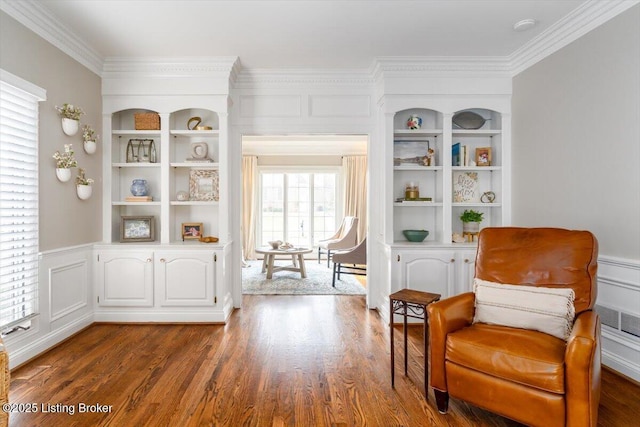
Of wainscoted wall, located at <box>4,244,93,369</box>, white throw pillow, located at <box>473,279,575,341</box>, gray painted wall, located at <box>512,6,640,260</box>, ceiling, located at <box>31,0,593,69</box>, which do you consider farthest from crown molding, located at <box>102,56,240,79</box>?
white throw pillow, located at <box>473,279,575,341</box>

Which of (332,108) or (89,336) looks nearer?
(89,336)

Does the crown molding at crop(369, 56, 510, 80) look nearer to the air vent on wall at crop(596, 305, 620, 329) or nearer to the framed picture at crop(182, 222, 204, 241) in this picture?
the air vent on wall at crop(596, 305, 620, 329)

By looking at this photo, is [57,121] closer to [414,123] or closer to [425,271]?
[414,123]

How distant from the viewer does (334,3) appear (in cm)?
268

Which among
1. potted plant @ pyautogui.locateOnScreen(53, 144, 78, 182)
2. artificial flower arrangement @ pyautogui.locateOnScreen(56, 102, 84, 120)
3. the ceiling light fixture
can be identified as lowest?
potted plant @ pyautogui.locateOnScreen(53, 144, 78, 182)

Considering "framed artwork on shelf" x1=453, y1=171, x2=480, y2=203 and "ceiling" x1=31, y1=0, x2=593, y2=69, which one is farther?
"framed artwork on shelf" x1=453, y1=171, x2=480, y2=203

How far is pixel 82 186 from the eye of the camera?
333 centimetres

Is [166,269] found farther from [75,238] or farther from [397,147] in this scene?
[397,147]

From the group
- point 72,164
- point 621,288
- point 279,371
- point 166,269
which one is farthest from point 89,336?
point 621,288

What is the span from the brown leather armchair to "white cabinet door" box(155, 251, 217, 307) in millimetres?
2355

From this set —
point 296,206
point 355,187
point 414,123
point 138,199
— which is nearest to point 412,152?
point 414,123

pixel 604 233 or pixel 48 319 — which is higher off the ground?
pixel 604 233

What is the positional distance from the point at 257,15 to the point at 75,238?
2.61 m

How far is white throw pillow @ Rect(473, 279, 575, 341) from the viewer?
204cm
